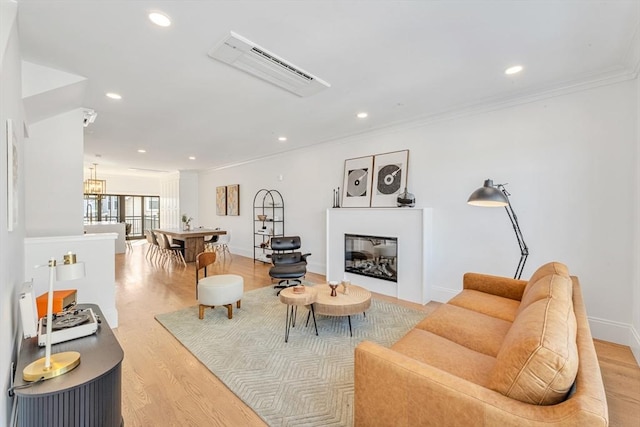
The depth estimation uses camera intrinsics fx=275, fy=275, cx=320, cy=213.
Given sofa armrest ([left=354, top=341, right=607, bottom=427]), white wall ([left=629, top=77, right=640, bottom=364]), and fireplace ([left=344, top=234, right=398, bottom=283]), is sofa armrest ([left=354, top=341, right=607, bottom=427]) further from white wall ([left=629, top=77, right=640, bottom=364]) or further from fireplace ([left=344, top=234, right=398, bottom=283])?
fireplace ([left=344, top=234, right=398, bottom=283])

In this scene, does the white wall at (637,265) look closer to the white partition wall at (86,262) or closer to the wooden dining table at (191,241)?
the white partition wall at (86,262)

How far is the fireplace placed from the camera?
429cm

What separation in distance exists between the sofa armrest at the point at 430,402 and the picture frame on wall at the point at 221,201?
7735 mm

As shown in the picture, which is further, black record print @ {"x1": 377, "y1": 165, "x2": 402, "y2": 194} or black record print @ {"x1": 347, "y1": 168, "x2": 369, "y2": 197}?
black record print @ {"x1": 347, "y1": 168, "x2": 369, "y2": 197}

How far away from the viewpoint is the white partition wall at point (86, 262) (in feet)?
9.01

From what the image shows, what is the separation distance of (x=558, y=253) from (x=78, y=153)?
19.1ft

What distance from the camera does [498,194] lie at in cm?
270

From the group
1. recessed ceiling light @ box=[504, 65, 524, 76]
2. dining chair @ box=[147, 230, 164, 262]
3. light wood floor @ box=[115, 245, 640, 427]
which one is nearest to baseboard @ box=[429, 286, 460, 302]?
light wood floor @ box=[115, 245, 640, 427]

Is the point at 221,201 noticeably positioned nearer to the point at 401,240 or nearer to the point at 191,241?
the point at 191,241

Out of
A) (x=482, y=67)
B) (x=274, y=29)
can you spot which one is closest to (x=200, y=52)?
(x=274, y=29)

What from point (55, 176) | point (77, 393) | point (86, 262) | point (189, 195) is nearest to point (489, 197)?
point (77, 393)

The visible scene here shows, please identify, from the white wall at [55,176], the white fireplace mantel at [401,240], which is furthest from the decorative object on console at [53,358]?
the white fireplace mantel at [401,240]

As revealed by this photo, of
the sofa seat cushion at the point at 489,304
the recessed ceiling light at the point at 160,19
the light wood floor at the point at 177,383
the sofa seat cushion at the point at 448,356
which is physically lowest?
the light wood floor at the point at 177,383

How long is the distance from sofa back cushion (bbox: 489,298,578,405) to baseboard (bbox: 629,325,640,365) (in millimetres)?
2293
